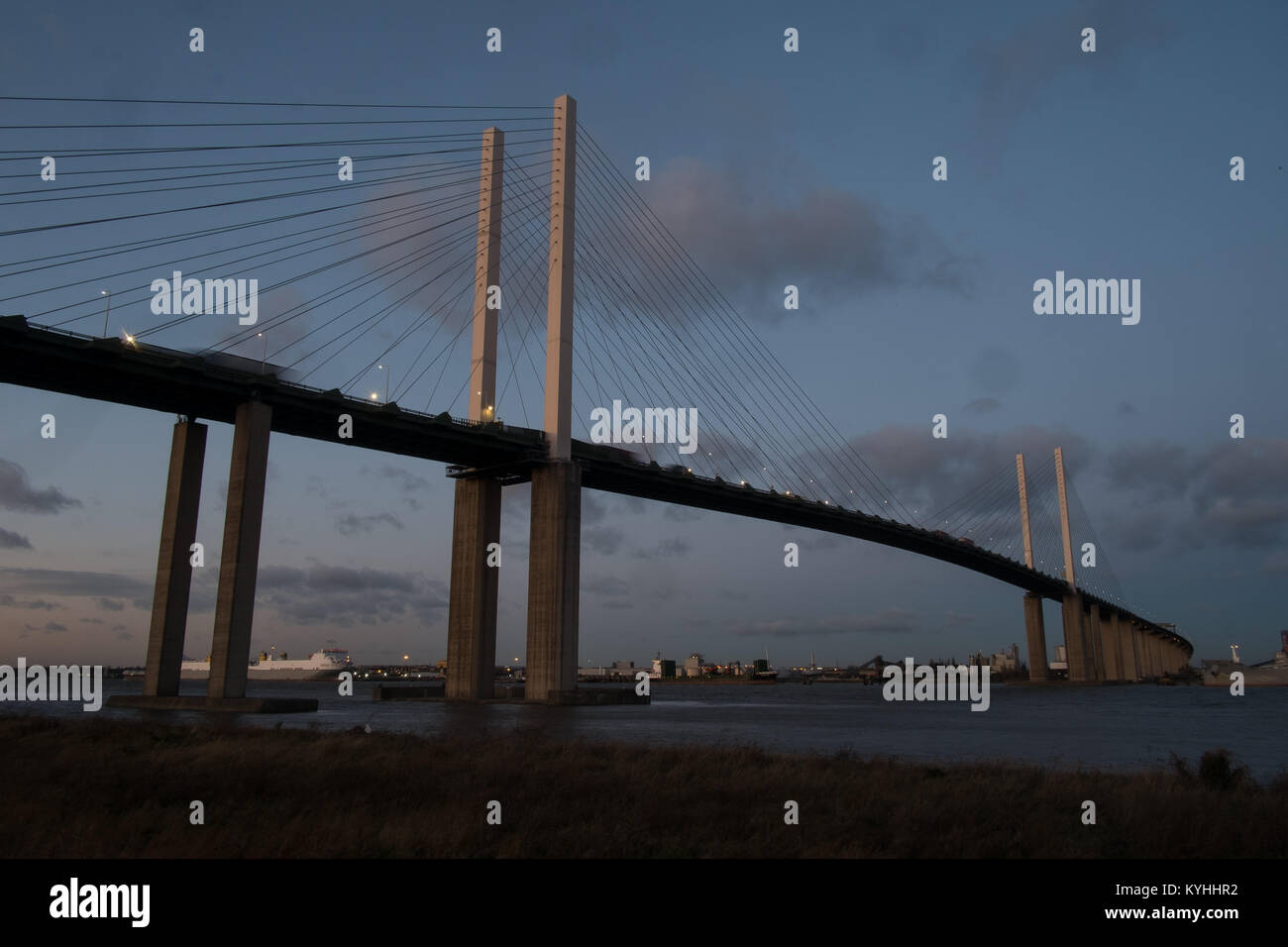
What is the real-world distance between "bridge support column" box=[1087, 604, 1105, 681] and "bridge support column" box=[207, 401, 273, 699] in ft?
474

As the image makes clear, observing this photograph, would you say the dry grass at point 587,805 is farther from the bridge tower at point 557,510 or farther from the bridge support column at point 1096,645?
the bridge support column at point 1096,645

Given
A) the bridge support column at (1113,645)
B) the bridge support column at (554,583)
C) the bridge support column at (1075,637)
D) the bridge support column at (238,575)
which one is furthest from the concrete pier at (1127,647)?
the bridge support column at (238,575)

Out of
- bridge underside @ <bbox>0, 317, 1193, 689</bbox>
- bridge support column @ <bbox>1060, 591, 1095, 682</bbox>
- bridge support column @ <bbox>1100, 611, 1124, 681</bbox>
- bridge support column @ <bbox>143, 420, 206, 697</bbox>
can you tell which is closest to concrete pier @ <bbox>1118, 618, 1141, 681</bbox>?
bridge support column @ <bbox>1100, 611, 1124, 681</bbox>

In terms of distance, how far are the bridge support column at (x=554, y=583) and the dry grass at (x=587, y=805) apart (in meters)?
47.7

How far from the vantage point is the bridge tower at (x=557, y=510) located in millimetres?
70188

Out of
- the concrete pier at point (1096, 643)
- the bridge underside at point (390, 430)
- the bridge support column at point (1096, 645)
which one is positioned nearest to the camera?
the bridge underside at point (390, 430)

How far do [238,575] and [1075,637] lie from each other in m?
140

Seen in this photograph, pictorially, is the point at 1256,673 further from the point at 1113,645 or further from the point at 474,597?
the point at 474,597

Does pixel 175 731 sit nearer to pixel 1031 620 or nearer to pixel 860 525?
pixel 860 525

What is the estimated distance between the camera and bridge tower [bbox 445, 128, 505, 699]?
254 feet

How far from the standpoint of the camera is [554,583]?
228ft

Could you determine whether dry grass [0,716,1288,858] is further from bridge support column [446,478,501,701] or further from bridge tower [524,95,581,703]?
bridge support column [446,478,501,701]

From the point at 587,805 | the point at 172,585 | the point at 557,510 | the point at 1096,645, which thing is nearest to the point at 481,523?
the point at 557,510
